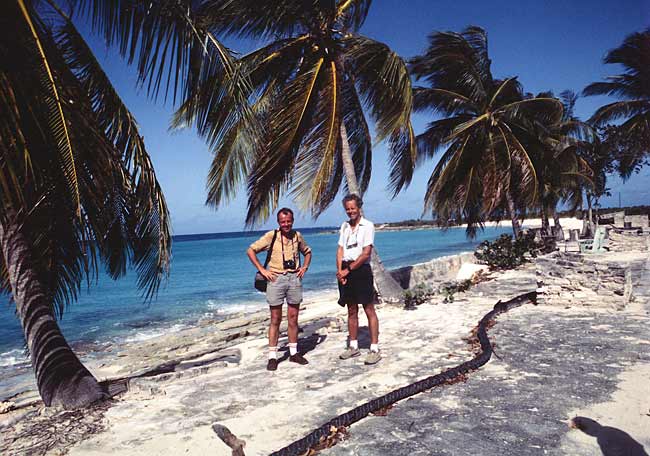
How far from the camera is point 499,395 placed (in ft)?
10.8

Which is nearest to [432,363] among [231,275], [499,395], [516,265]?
[499,395]

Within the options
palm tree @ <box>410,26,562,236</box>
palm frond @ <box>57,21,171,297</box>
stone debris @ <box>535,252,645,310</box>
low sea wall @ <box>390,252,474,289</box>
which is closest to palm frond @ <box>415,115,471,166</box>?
palm tree @ <box>410,26,562,236</box>

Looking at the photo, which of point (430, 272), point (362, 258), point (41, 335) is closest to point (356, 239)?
point (362, 258)

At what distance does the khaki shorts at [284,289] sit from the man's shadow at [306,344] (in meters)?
0.86

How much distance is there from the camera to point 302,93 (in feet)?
24.0

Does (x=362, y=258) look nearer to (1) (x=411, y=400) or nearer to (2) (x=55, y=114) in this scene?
(1) (x=411, y=400)

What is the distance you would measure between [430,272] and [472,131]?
5.17 m

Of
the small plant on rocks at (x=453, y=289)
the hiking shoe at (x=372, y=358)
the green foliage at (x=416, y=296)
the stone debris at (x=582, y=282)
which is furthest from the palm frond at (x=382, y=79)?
the hiking shoe at (x=372, y=358)

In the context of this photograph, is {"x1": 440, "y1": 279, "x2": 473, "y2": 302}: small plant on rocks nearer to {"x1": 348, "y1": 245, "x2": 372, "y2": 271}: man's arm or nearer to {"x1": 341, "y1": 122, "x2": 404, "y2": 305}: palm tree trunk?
{"x1": 341, "y1": 122, "x2": 404, "y2": 305}: palm tree trunk

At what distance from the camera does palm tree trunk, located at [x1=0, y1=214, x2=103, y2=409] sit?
11.7ft

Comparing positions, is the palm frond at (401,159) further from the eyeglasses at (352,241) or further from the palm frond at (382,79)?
the eyeglasses at (352,241)

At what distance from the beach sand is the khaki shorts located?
0.76 meters

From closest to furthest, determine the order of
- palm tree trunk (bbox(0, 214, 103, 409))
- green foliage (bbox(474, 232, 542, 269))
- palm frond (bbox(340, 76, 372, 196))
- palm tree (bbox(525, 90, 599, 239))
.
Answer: palm tree trunk (bbox(0, 214, 103, 409)) < palm frond (bbox(340, 76, 372, 196)) < green foliage (bbox(474, 232, 542, 269)) < palm tree (bbox(525, 90, 599, 239))

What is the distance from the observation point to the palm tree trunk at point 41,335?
3576 millimetres
